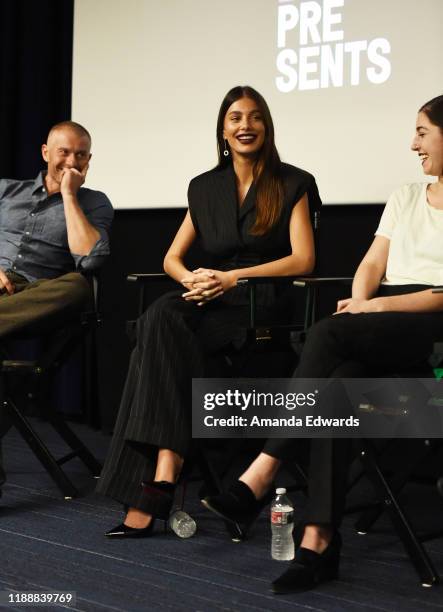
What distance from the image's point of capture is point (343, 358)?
2.45 metres

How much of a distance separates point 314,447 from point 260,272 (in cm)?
86

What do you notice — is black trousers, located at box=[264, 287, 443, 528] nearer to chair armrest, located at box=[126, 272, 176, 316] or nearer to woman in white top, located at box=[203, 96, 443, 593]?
woman in white top, located at box=[203, 96, 443, 593]

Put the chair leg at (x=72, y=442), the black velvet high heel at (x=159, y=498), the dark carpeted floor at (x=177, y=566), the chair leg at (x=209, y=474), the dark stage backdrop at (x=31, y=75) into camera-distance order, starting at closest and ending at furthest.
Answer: the dark carpeted floor at (x=177, y=566), the black velvet high heel at (x=159, y=498), the chair leg at (x=209, y=474), the chair leg at (x=72, y=442), the dark stage backdrop at (x=31, y=75)

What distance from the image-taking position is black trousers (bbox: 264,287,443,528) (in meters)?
2.28

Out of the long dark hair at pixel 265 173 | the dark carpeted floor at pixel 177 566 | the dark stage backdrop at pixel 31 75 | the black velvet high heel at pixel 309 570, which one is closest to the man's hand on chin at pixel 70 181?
the long dark hair at pixel 265 173

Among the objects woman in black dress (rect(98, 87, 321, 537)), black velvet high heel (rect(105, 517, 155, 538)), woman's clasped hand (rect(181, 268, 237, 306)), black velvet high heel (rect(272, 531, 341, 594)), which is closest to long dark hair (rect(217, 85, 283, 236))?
woman in black dress (rect(98, 87, 321, 537))

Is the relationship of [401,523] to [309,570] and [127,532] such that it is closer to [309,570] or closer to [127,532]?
[309,570]

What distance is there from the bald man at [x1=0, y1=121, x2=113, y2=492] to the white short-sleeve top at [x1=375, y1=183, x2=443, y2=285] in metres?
1.06

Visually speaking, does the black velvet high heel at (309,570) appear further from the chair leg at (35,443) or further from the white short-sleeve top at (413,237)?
the chair leg at (35,443)

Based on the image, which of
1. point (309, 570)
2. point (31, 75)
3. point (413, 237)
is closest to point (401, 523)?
point (309, 570)

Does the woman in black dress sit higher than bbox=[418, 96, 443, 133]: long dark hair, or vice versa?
bbox=[418, 96, 443, 133]: long dark hair

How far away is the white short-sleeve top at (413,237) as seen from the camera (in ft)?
9.29

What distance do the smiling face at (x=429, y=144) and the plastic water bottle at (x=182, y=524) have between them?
131cm

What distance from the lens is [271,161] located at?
321cm
